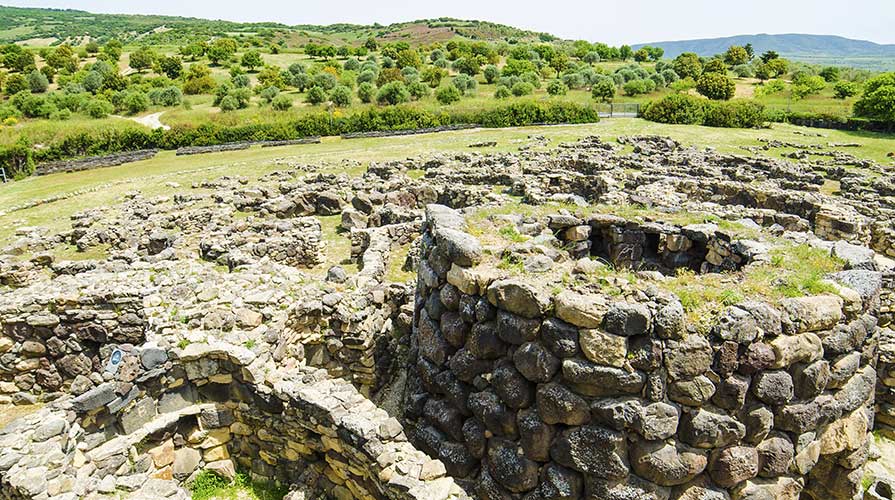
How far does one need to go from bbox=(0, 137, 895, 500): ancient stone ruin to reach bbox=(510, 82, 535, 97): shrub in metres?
71.6

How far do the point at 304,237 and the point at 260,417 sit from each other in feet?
37.5

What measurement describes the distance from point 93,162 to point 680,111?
58.1 meters

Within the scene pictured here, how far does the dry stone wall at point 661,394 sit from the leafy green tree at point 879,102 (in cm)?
5946

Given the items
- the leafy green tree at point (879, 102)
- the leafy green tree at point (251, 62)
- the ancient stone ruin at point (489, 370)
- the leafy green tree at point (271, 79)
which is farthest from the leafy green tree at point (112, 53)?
the leafy green tree at point (879, 102)

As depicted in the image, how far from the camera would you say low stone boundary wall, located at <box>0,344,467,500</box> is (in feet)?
24.8

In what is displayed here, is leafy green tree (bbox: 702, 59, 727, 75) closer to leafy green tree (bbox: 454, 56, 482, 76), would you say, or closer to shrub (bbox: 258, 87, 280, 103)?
leafy green tree (bbox: 454, 56, 482, 76)

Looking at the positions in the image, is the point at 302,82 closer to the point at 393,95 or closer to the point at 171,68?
the point at 393,95

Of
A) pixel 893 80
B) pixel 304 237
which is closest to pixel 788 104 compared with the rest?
pixel 893 80

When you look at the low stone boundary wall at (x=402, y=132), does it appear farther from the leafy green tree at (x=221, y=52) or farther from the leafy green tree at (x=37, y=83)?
the leafy green tree at (x=221, y=52)

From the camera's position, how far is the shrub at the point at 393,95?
7169 centimetres

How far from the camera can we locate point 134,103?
6756 cm

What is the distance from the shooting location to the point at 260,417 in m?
9.34

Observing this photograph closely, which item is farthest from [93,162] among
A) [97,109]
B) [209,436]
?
[209,436]

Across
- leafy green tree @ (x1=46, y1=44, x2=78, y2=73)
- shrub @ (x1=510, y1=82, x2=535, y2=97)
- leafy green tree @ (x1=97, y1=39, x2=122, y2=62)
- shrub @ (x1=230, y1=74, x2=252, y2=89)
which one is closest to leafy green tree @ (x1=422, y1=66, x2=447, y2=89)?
shrub @ (x1=510, y1=82, x2=535, y2=97)
